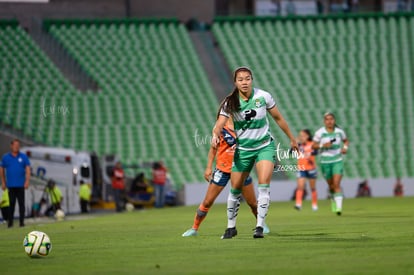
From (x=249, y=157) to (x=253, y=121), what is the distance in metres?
0.58

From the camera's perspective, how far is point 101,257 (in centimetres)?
1312

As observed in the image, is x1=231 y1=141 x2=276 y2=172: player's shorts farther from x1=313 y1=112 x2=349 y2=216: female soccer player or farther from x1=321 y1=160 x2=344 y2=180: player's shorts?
x1=321 y1=160 x2=344 y2=180: player's shorts

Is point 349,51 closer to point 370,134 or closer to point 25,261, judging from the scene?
point 370,134

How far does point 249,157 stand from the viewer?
15492mm

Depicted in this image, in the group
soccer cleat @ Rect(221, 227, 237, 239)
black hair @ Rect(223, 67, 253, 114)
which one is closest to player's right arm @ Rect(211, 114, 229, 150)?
black hair @ Rect(223, 67, 253, 114)

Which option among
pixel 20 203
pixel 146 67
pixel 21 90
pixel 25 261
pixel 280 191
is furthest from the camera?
pixel 146 67

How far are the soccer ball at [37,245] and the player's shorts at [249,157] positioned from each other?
11.6 ft

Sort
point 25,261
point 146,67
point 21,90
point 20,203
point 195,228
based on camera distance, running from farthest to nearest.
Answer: point 146,67
point 21,90
point 20,203
point 195,228
point 25,261

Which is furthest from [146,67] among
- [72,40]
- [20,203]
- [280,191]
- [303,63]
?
[20,203]

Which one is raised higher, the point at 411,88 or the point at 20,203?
the point at 411,88

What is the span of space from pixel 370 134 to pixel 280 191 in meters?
7.25

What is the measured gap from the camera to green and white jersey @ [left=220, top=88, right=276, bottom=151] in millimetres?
15281

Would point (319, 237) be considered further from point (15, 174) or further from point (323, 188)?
point (323, 188)

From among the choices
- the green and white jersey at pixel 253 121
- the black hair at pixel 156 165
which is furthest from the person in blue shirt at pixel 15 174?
the black hair at pixel 156 165
